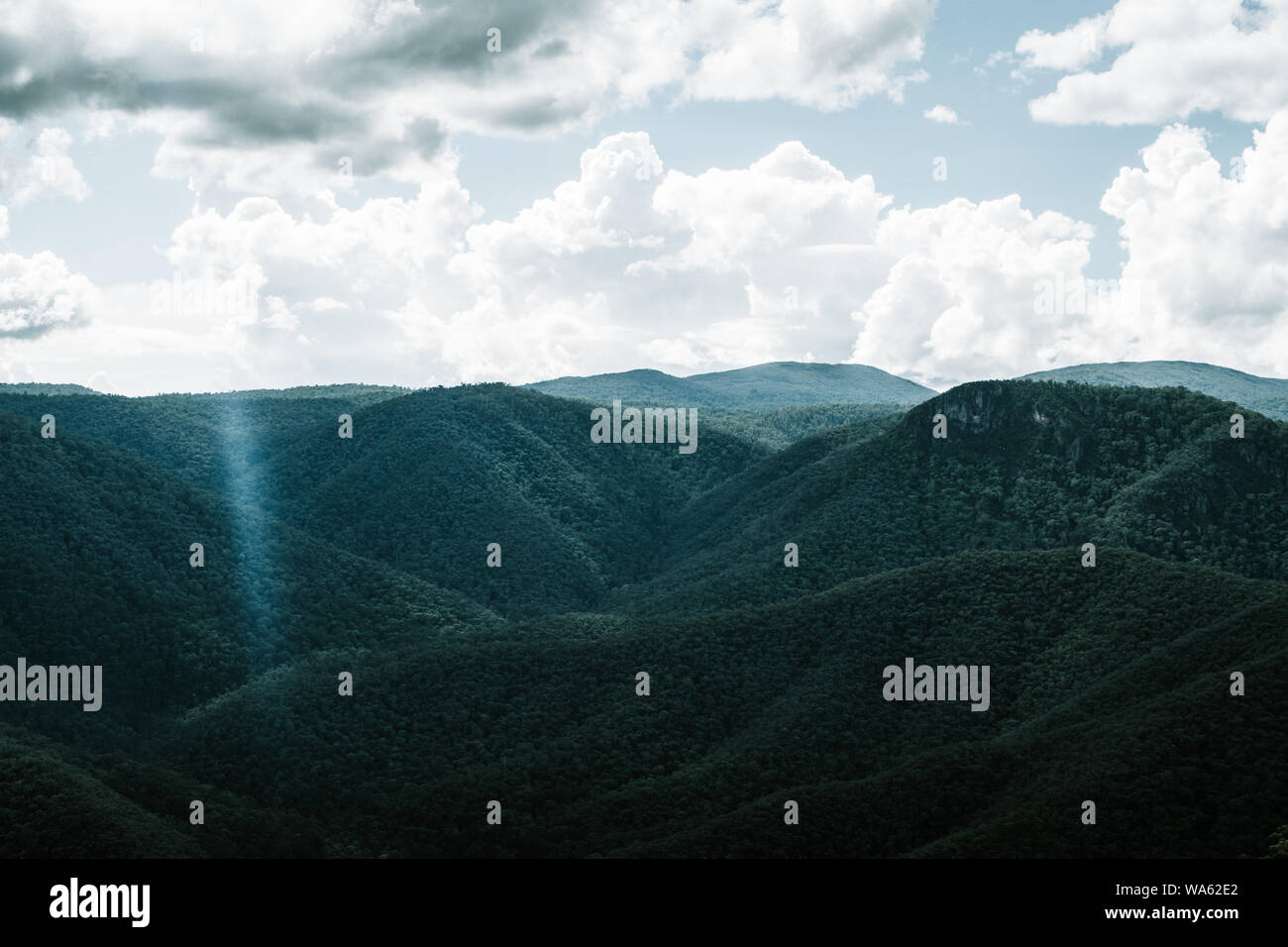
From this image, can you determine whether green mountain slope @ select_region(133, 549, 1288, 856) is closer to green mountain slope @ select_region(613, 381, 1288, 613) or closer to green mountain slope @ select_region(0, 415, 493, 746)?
green mountain slope @ select_region(0, 415, 493, 746)

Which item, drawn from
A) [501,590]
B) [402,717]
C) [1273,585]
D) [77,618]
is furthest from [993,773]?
[501,590]

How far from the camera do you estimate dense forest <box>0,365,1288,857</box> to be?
2640 inches

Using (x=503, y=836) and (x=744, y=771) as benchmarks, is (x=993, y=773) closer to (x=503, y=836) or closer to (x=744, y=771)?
(x=744, y=771)

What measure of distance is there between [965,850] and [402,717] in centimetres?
5627

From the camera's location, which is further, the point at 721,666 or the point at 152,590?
the point at 152,590

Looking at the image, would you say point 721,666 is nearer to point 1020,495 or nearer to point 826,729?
point 826,729

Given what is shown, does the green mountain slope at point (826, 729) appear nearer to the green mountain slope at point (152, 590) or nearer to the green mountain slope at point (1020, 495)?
the green mountain slope at point (152, 590)

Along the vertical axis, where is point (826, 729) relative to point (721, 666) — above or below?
below

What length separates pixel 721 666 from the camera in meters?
102

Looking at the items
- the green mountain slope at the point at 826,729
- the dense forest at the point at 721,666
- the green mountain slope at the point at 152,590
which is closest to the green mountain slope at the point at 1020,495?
the dense forest at the point at 721,666

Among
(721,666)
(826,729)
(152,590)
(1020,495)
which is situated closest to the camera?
(826,729)

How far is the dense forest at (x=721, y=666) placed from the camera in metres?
67.1

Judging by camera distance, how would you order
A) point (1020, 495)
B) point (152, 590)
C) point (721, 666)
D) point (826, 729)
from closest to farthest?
point (826, 729) → point (721, 666) → point (152, 590) → point (1020, 495)

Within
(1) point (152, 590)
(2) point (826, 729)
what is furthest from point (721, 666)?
(1) point (152, 590)
